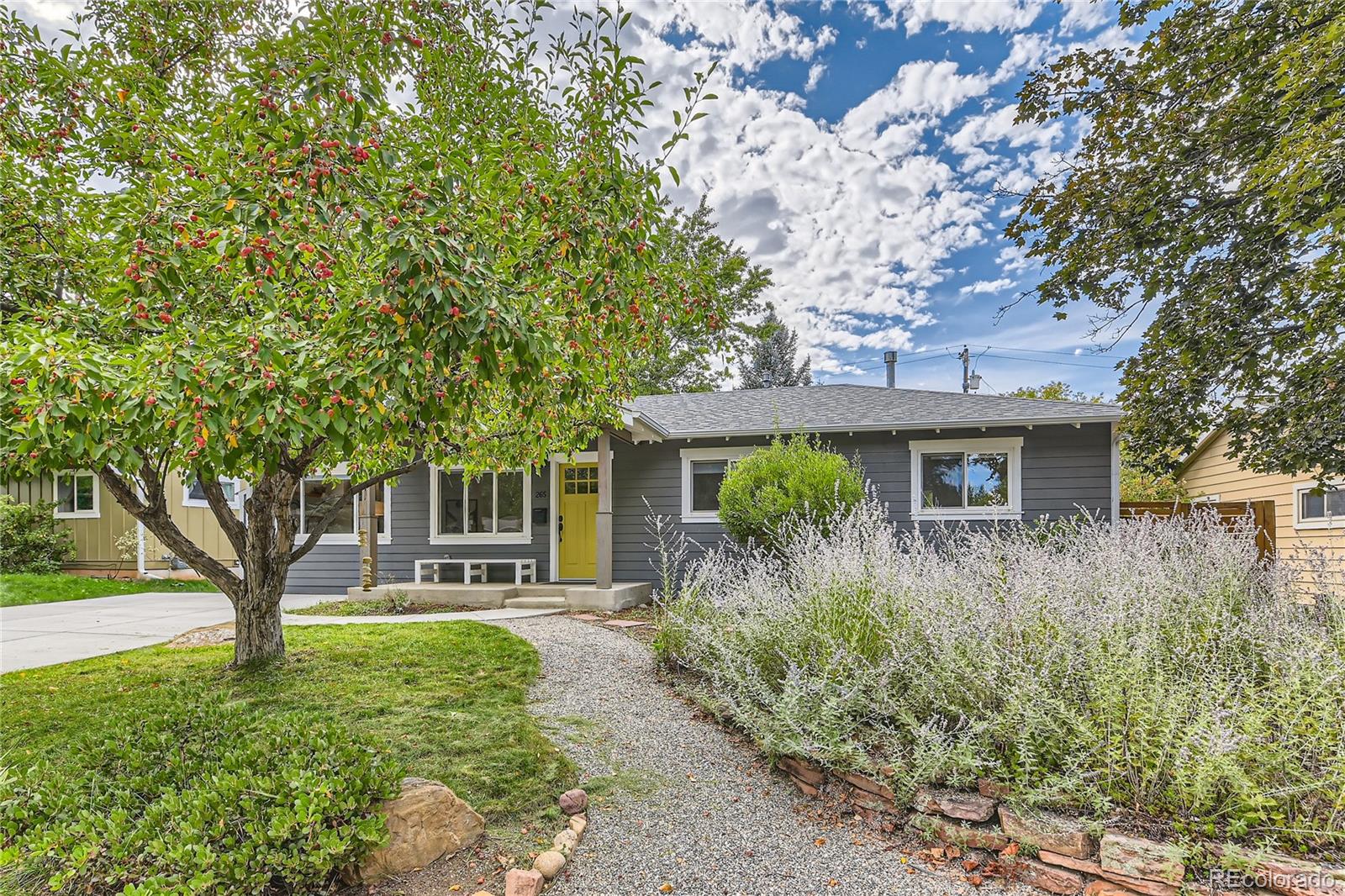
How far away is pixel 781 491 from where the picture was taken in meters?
8.12

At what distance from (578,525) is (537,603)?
1679 millimetres

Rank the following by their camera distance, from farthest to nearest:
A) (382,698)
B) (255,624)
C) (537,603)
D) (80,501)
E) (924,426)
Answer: (80,501) < (537,603) < (924,426) < (255,624) < (382,698)

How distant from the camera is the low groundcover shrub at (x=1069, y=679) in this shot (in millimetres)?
2453

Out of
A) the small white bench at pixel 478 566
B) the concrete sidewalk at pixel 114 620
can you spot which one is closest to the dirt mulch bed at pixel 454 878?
the concrete sidewalk at pixel 114 620

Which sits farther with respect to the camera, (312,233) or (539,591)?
(539,591)

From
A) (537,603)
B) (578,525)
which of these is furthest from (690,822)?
(578,525)

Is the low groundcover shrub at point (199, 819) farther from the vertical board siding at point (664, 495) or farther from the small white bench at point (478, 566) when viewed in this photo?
the small white bench at point (478, 566)

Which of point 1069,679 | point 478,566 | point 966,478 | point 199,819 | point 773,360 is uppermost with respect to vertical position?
point 773,360

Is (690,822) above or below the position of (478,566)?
above

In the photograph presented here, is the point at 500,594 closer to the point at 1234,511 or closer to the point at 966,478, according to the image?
→ the point at 966,478

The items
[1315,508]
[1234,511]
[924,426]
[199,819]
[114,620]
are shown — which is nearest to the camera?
[199,819]

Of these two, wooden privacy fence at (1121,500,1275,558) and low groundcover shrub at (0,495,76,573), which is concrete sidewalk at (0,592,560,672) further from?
wooden privacy fence at (1121,500,1275,558)

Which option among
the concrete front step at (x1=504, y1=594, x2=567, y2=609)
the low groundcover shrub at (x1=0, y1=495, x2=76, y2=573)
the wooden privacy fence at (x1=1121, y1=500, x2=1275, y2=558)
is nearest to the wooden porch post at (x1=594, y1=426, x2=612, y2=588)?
the concrete front step at (x1=504, y1=594, x2=567, y2=609)

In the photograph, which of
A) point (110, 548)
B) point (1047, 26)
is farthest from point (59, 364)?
point (110, 548)
